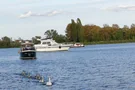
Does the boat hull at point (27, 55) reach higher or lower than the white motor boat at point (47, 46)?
lower

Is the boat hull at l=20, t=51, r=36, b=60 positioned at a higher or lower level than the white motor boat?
lower

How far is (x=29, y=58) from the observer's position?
97.5 metres

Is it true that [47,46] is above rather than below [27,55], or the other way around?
above

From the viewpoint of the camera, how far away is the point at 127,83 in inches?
1652

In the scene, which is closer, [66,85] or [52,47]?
[66,85]

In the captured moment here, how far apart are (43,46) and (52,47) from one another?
3451 mm

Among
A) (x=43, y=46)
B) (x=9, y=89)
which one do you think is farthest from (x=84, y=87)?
(x=43, y=46)

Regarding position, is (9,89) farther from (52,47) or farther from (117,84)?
(52,47)

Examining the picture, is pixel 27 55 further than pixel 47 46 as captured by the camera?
No

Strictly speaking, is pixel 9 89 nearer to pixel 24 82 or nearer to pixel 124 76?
pixel 24 82

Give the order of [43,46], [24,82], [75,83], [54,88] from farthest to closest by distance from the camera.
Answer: [43,46] < [24,82] < [75,83] < [54,88]

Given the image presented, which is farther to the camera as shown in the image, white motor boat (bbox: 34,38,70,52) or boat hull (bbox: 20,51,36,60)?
white motor boat (bbox: 34,38,70,52)

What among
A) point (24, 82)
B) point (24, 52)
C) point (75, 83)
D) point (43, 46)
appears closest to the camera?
point (75, 83)

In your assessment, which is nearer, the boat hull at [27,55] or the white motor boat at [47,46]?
the boat hull at [27,55]
